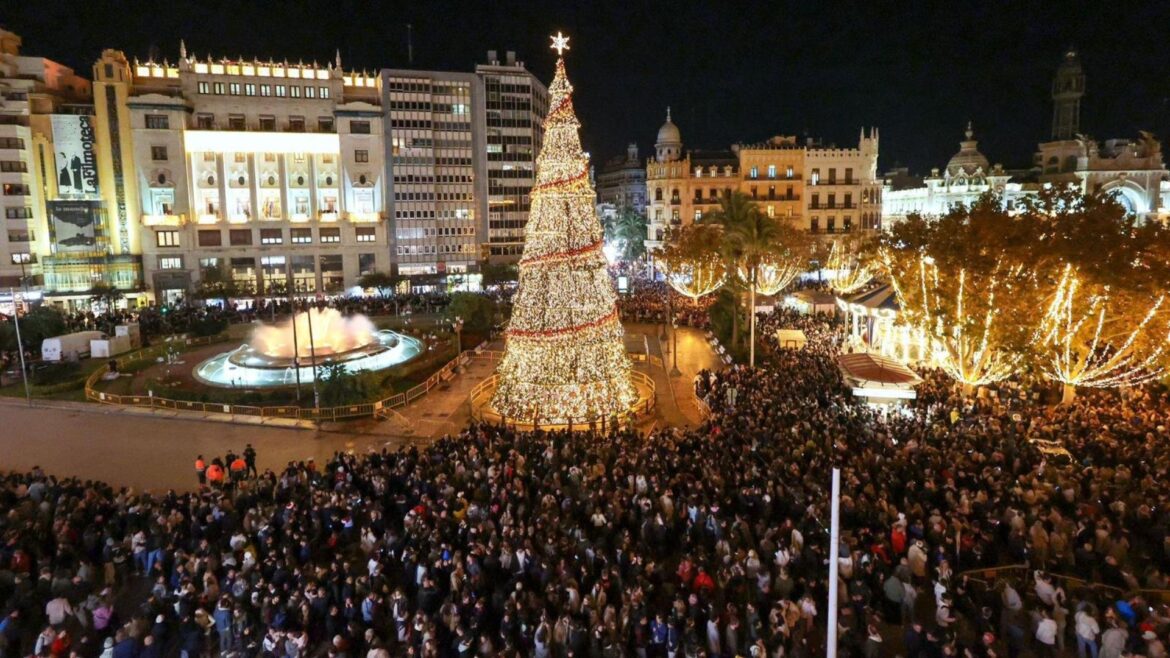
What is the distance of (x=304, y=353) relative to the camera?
34219mm

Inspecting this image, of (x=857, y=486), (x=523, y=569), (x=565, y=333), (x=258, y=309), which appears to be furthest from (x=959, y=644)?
(x=258, y=309)

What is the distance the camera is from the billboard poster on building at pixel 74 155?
2562 inches

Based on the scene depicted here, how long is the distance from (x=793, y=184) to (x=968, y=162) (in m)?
20.4

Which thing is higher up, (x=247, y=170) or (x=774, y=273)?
(x=247, y=170)

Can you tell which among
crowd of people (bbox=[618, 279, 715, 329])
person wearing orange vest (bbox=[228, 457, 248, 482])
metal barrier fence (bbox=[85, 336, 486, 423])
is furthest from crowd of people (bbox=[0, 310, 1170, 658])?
crowd of people (bbox=[618, 279, 715, 329])

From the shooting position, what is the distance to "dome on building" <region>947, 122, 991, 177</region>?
76.3 m

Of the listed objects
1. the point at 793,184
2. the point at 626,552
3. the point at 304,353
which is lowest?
the point at 626,552

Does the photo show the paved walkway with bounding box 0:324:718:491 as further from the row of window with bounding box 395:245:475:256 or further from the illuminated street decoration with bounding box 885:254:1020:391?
the row of window with bounding box 395:245:475:256

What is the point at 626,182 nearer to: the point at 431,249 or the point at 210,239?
the point at 431,249

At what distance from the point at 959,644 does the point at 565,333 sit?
1464cm

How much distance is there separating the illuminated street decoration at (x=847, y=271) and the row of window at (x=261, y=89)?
175ft

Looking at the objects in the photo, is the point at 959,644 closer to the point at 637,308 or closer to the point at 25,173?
the point at 637,308

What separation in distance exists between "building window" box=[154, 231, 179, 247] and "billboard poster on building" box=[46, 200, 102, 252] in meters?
5.13

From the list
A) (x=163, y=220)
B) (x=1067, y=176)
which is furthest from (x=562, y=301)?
(x=1067, y=176)
